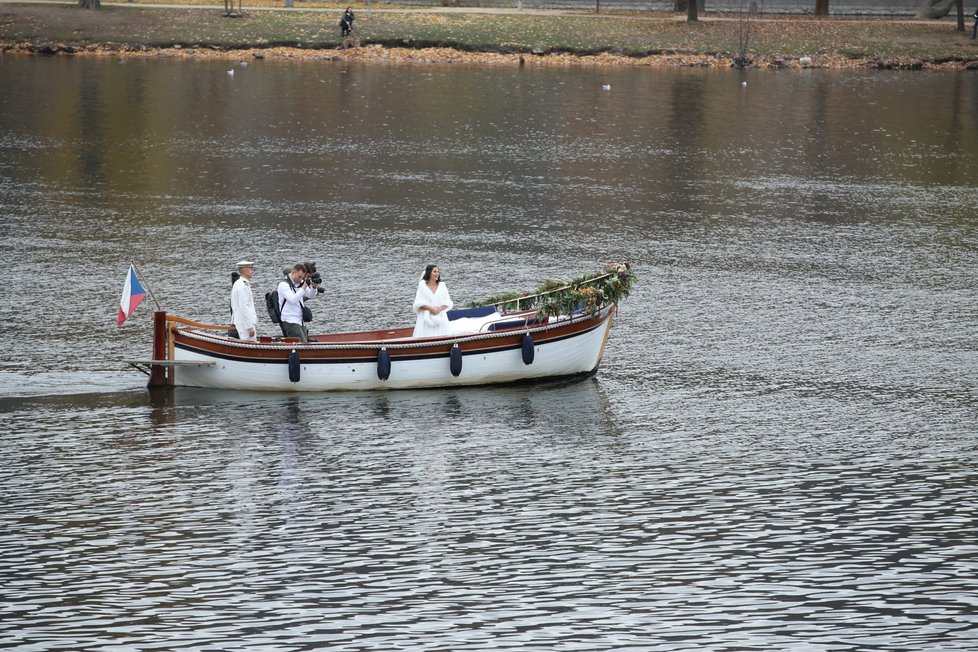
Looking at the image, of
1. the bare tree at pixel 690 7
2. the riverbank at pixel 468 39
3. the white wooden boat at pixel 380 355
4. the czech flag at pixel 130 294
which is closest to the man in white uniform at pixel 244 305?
the white wooden boat at pixel 380 355

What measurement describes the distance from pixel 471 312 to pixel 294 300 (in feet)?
11.4

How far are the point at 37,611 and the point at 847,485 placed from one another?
11843mm

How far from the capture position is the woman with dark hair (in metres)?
25.2

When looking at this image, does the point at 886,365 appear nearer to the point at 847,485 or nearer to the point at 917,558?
the point at 847,485

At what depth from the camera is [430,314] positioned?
25.3 metres

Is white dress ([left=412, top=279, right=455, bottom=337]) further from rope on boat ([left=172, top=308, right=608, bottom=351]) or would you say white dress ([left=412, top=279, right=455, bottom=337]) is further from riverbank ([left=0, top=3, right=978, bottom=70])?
riverbank ([left=0, top=3, right=978, bottom=70])

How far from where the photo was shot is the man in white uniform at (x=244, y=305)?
2494 centimetres

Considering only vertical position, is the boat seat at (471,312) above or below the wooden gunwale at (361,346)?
above

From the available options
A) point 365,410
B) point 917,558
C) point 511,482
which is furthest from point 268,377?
point 917,558

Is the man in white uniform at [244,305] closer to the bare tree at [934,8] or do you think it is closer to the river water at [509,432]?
the river water at [509,432]

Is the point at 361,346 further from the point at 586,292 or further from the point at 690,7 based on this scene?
the point at 690,7

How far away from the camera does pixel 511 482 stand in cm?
2091

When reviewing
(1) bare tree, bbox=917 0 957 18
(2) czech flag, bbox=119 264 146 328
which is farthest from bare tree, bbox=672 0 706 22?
(2) czech flag, bbox=119 264 146 328

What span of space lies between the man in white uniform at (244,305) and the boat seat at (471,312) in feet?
12.7
